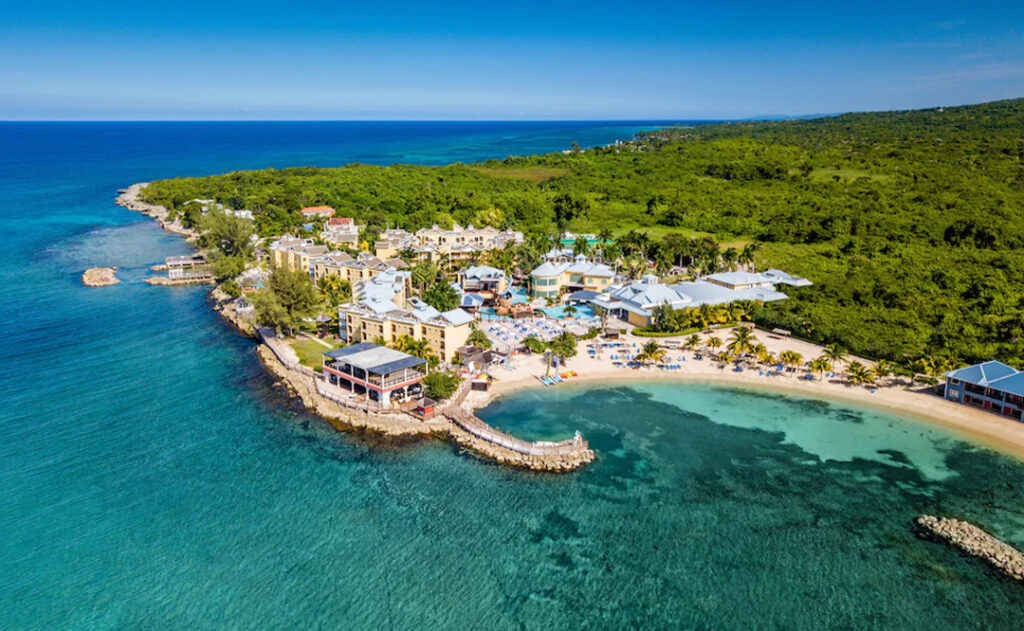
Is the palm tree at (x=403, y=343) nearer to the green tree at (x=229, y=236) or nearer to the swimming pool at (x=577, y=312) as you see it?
the swimming pool at (x=577, y=312)

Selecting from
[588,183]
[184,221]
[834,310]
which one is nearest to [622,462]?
[834,310]

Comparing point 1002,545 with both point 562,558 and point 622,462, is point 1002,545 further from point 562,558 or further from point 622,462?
point 562,558

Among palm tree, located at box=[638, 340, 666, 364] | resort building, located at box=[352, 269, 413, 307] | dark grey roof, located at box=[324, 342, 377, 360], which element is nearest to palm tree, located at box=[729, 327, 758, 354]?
palm tree, located at box=[638, 340, 666, 364]

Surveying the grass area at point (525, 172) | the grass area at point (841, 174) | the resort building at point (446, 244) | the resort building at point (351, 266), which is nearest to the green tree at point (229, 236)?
the resort building at point (351, 266)

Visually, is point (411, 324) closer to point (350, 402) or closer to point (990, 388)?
point (350, 402)

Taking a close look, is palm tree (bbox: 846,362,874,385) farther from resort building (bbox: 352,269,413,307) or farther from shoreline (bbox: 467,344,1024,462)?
resort building (bbox: 352,269,413,307)

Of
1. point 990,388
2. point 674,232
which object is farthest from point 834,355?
point 674,232
